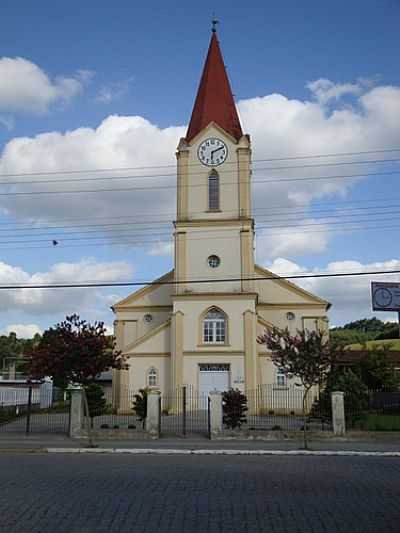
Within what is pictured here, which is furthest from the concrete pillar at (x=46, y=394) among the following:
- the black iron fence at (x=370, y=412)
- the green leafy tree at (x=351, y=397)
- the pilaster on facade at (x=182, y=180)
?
the black iron fence at (x=370, y=412)

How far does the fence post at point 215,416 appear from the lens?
20.1m

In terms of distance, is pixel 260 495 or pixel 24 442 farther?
pixel 24 442

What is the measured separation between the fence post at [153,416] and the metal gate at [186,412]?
8.06 feet

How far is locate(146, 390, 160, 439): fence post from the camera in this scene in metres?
20.2

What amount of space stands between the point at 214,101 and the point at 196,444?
25.9 metres

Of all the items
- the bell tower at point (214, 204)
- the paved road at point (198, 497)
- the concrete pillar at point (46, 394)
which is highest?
the bell tower at point (214, 204)

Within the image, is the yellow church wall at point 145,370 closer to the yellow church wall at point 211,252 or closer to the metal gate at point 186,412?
the metal gate at point 186,412

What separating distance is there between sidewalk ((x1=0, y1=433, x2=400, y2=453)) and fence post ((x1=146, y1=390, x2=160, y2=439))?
0.40 m

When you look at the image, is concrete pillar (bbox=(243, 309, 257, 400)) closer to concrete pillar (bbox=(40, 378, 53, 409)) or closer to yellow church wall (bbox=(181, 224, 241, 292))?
yellow church wall (bbox=(181, 224, 241, 292))

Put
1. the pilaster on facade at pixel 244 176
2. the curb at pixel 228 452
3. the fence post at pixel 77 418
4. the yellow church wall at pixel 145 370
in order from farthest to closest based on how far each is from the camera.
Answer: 1. the pilaster on facade at pixel 244 176
2. the yellow church wall at pixel 145 370
3. the fence post at pixel 77 418
4. the curb at pixel 228 452

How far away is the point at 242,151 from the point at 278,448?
2256 cm

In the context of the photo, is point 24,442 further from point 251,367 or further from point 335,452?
point 251,367

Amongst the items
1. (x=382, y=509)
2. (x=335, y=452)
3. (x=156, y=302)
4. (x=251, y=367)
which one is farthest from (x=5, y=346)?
(x=382, y=509)

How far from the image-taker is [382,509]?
8.69 metres
